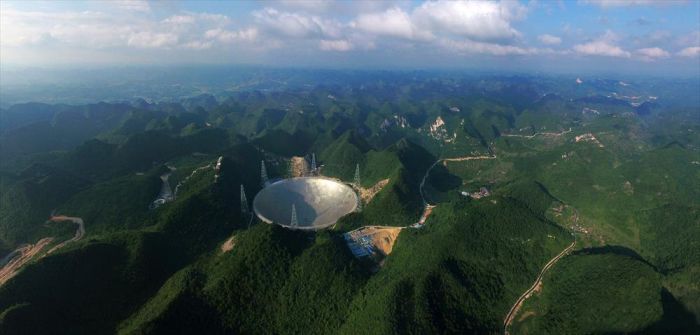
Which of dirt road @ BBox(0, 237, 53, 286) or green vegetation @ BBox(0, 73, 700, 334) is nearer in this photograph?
green vegetation @ BBox(0, 73, 700, 334)

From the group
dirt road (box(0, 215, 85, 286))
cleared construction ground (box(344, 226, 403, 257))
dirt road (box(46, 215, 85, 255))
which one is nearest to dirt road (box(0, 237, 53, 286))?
dirt road (box(0, 215, 85, 286))

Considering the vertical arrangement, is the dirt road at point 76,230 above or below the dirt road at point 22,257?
above

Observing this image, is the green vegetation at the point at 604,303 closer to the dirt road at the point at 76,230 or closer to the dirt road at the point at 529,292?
the dirt road at the point at 529,292

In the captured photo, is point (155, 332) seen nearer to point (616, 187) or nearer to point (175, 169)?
point (175, 169)

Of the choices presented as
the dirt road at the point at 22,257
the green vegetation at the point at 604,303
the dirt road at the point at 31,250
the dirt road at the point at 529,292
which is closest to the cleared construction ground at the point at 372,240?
the dirt road at the point at 529,292

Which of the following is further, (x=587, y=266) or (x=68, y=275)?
(x=587, y=266)

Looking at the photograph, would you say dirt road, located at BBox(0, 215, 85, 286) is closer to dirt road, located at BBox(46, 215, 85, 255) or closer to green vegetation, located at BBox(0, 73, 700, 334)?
dirt road, located at BBox(46, 215, 85, 255)

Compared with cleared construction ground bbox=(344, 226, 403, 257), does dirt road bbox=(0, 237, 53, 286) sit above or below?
below

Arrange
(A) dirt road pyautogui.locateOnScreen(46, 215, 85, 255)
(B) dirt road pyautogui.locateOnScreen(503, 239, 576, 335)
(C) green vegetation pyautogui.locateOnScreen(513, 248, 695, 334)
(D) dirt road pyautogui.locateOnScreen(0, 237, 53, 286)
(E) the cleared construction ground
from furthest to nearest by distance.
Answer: (A) dirt road pyautogui.locateOnScreen(46, 215, 85, 255)
(E) the cleared construction ground
(D) dirt road pyautogui.locateOnScreen(0, 237, 53, 286)
(B) dirt road pyautogui.locateOnScreen(503, 239, 576, 335)
(C) green vegetation pyautogui.locateOnScreen(513, 248, 695, 334)

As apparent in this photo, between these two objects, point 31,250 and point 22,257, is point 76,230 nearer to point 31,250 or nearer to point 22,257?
point 31,250

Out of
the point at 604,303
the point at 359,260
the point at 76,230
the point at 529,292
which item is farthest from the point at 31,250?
the point at 604,303

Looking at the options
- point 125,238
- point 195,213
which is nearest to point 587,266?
point 195,213
